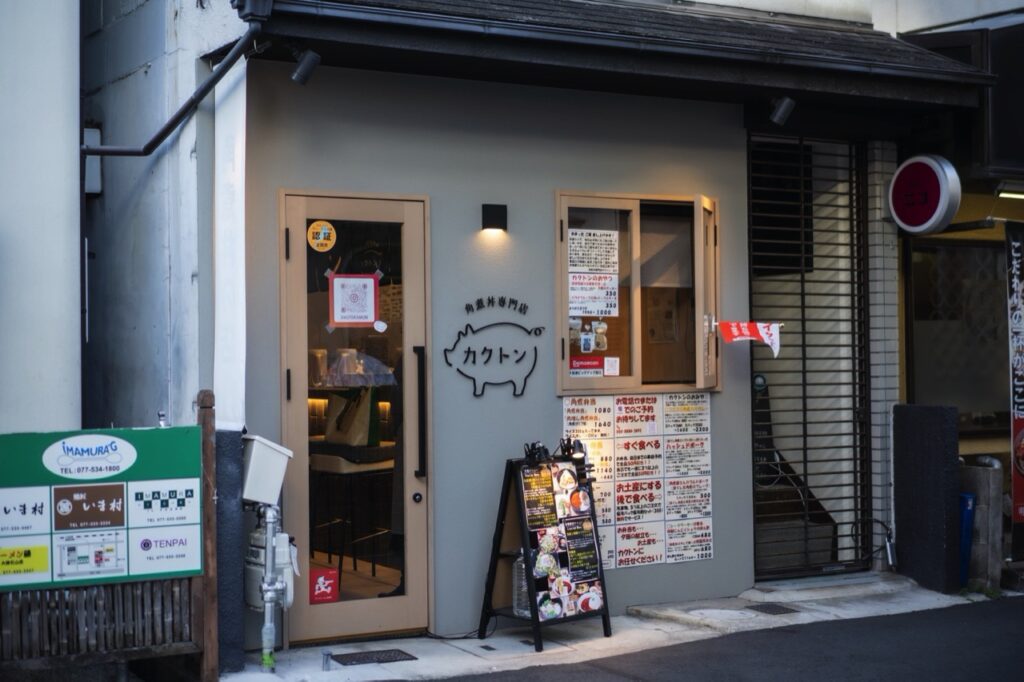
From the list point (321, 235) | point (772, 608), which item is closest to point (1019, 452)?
point (772, 608)

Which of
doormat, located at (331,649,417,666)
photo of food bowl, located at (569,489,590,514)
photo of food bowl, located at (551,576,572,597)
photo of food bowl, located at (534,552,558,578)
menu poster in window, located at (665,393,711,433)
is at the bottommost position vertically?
doormat, located at (331,649,417,666)

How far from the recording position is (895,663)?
8133mm

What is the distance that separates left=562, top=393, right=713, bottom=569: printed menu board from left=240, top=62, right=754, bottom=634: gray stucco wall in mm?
137

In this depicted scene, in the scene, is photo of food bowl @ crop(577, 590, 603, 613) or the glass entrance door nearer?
the glass entrance door

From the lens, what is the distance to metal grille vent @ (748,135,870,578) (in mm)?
10758

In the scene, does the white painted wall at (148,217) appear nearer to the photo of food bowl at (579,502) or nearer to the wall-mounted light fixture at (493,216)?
the wall-mounted light fixture at (493,216)

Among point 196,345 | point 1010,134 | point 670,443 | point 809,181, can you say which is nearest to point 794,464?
point 670,443

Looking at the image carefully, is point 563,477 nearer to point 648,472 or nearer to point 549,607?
point 549,607

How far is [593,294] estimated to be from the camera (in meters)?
9.55

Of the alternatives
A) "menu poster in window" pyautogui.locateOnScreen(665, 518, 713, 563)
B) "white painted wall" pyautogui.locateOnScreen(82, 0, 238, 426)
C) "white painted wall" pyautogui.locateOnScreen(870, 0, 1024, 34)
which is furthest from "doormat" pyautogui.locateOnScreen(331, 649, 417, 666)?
"white painted wall" pyautogui.locateOnScreen(870, 0, 1024, 34)

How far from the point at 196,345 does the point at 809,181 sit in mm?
6170

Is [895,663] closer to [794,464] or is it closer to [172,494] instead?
[794,464]

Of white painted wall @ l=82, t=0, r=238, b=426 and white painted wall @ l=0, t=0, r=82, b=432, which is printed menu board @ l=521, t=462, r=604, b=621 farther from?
white painted wall @ l=0, t=0, r=82, b=432

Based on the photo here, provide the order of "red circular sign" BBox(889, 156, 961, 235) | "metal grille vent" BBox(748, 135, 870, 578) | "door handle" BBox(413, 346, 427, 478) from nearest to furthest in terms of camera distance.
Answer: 1. "door handle" BBox(413, 346, 427, 478)
2. "red circular sign" BBox(889, 156, 961, 235)
3. "metal grille vent" BBox(748, 135, 870, 578)
